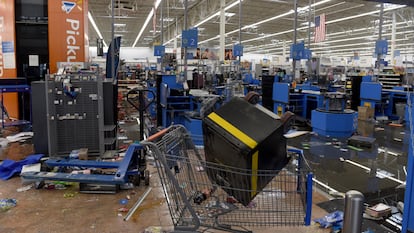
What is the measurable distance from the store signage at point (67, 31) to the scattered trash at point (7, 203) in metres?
4.58

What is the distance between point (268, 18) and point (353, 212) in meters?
21.5

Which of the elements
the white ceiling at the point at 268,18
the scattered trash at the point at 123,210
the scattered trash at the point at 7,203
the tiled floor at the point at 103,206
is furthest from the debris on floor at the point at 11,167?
the white ceiling at the point at 268,18

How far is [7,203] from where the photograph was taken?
3564mm

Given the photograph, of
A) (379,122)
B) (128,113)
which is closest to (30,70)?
(128,113)

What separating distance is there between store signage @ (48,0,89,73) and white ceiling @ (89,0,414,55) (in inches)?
222

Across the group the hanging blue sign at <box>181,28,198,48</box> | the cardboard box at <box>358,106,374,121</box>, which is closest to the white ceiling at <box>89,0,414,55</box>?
the hanging blue sign at <box>181,28,198,48</box>

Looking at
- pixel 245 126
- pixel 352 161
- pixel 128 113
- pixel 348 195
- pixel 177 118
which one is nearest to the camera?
pixel 348 195

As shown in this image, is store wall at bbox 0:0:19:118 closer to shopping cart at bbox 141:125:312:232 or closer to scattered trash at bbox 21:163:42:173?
scattered trash at bbox 21:163:42:173

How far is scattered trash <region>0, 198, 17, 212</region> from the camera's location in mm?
3458

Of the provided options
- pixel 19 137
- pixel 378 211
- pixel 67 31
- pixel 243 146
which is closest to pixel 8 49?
pixel 67 31

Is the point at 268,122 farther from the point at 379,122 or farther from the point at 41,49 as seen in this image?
the point at 379,122

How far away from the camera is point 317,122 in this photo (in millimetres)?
7742

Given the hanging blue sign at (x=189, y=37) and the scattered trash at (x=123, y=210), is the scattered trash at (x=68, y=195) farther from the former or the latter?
the hanging blue sign at (x=189, y=37)

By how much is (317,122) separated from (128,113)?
19.1 ft
